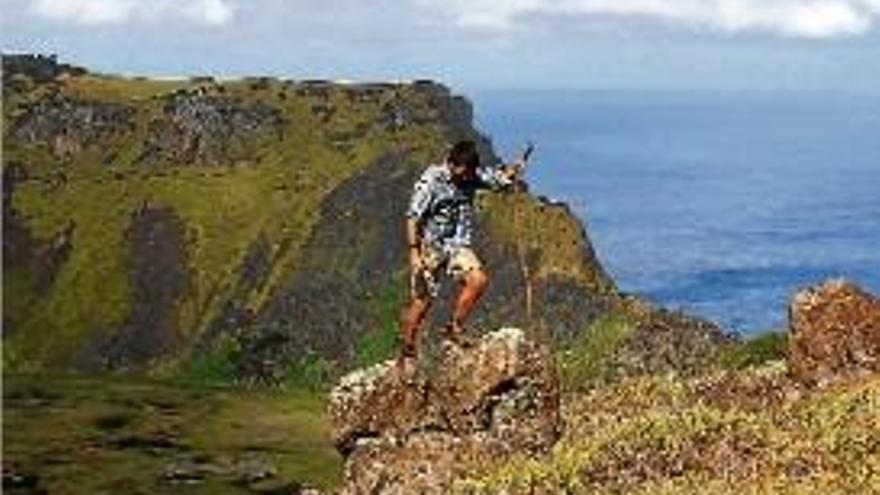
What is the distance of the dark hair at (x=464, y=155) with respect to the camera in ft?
92.2

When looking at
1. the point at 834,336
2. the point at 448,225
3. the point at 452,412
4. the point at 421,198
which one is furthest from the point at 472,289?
the point at 834,336

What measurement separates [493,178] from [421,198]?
4.28 ft

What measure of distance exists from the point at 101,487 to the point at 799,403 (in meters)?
137

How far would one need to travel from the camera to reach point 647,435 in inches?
1216

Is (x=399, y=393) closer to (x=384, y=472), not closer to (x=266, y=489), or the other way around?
(x=384, y=472)

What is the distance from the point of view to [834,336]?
39844 mm

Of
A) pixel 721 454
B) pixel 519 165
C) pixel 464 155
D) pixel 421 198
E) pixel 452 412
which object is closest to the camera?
pixel 464 155

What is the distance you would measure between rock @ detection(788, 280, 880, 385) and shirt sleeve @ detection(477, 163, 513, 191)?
13941 millimetres

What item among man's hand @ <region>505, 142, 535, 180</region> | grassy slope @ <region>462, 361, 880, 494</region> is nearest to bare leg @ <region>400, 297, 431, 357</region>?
man's hand @ <region>505, 142, 535, 180</region>

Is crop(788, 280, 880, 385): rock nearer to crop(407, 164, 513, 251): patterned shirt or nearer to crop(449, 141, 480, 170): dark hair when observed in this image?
crop(407, 164, 513, 251): patterned shirt

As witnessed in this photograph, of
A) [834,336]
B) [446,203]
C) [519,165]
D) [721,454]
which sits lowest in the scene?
[721,454]

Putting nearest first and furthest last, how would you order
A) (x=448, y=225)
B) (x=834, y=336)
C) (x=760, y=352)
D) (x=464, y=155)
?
1. (x=464, y=155)
2. (x=448, y=225)
3. (x=834, y=336)
4. (x=760, y=352)

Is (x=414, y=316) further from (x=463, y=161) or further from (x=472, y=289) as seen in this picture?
(x=463, y=161)

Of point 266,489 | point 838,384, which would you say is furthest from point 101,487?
point 838,384
